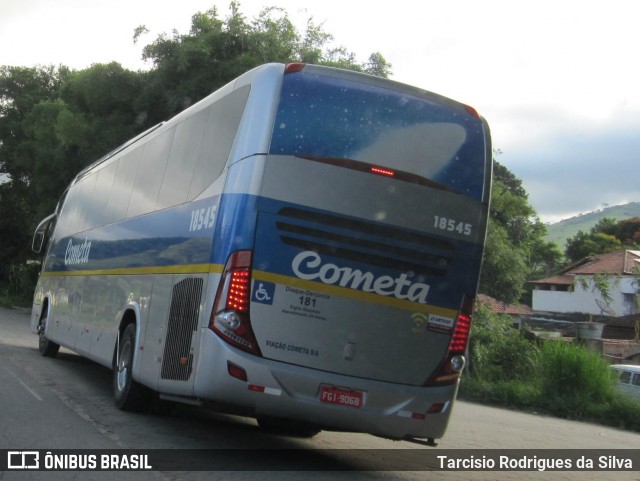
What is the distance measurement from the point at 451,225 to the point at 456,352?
1.22 m

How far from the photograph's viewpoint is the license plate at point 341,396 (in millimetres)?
7059

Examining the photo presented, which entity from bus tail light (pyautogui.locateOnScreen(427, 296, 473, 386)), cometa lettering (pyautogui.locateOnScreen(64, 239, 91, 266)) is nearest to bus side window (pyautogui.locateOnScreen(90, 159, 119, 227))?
cometa lettering (pyautogui.locateOnScreen(64, 239, 91, 266))

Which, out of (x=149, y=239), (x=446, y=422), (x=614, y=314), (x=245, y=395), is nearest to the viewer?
(x=245, y=395)

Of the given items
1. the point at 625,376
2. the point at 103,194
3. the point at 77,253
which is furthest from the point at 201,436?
the point at 625,376

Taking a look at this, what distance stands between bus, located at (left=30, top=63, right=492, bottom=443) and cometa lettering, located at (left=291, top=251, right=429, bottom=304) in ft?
0.03

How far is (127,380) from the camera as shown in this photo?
9.73 meters

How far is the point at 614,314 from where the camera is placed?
48750 millimetres

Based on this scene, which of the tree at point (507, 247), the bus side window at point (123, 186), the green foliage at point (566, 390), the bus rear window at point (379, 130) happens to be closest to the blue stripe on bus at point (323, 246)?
the bus rear window at point (379, 130)

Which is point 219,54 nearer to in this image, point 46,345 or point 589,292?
point 46,345

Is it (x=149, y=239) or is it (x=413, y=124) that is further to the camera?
(x=149, y=239)

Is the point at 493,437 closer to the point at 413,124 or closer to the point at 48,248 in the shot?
the point at 413,124

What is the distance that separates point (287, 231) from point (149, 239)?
3235 mm

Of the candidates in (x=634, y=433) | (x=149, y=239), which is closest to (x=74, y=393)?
(x=149, y=239)

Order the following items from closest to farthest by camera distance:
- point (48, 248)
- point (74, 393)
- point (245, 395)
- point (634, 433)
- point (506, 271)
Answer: point (245, 395)
point (74, 393)
point (634, 433)
point (48, 248)
point (506, 271)
